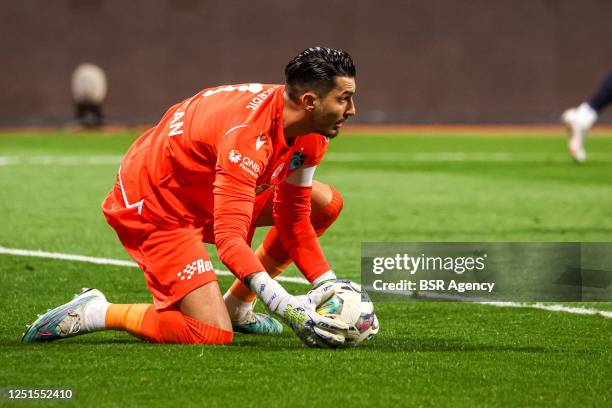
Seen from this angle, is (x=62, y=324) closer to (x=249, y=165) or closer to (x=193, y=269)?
(x=193, y=269)

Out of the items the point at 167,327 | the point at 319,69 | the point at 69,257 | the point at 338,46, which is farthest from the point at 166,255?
the point at 338,46

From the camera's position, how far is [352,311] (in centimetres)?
415

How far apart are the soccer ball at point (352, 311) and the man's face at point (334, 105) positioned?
594 millimetres

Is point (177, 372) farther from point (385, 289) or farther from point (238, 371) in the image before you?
point (385, 289)

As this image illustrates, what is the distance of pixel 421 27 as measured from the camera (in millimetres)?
23672

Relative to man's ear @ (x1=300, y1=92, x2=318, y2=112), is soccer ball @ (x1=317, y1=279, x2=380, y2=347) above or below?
below

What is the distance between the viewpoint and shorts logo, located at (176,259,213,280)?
4.32m

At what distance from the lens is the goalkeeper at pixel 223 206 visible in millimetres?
4027

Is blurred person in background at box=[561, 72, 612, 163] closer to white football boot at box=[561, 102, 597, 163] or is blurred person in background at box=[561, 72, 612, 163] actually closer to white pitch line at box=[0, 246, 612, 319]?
white football boot at box=[561, 102, 597, 163]

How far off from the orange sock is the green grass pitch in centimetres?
7

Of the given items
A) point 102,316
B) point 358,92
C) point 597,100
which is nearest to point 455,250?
point 102,316

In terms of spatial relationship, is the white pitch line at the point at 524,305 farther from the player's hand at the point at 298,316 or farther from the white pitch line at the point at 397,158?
the white pitch line at the point at 397,158

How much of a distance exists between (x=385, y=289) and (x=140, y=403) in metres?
2.16

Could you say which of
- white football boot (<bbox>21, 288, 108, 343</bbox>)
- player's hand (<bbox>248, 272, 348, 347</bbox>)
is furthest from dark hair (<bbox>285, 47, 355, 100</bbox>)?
white football boot (<bbox>21, 288, 108, 343</bbox>)
